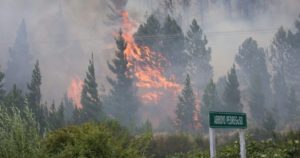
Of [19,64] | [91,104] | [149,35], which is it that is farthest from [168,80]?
[19,64]

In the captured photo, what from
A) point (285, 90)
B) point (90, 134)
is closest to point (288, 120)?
point (285, 90)

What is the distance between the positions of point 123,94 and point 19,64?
2685 cm

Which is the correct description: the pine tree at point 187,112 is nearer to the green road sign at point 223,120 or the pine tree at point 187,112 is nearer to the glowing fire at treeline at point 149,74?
the glowing fire at treeline at point 149,74

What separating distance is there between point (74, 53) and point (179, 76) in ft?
87.7

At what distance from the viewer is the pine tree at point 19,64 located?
80.2m

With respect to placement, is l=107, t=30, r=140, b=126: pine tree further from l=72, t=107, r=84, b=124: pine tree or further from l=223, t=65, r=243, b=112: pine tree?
l=223, t=65, r=243, b=112: pine tree

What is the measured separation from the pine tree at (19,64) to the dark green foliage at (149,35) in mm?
22601

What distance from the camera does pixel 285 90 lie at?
76000 mm

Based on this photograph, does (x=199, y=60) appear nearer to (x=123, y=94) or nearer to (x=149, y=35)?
(x=149, y=35)

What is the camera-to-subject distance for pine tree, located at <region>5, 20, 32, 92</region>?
80250 millimetres

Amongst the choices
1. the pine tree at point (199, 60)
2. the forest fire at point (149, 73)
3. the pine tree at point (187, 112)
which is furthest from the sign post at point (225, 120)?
the pine tree at point (199, 60)

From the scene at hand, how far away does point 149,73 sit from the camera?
251 feet

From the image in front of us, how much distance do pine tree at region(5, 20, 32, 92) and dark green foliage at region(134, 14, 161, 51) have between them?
2260 centimetres

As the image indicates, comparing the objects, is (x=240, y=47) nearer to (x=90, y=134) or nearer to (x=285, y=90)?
(x=285, y=90)
